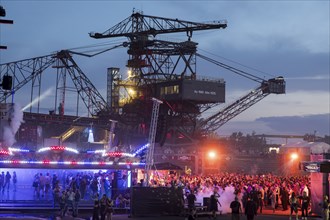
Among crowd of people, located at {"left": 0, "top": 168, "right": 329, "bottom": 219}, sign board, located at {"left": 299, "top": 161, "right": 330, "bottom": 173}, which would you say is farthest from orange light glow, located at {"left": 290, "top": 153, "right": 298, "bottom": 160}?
sign board, located at {"left": 299, "top": 161, "right": 330, "bottom": 173}

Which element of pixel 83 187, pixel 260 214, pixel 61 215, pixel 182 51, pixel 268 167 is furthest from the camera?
pixel 182 51

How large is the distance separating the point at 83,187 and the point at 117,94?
183 feet

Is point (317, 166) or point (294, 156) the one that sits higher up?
point (294, 156)

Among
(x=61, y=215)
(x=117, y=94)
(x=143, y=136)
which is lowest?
(x=61, y=215)

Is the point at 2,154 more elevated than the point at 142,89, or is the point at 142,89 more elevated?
the point at 142,89

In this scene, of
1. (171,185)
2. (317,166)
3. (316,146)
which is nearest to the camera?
(317,166)

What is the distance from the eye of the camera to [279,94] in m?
88.7

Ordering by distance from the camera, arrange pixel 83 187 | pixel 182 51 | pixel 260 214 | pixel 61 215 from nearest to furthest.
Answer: pixel 61 215 → pixel 260 214 → pixel 83 187 → pixel 182 51

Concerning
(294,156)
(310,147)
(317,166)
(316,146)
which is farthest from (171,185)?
(294,156)

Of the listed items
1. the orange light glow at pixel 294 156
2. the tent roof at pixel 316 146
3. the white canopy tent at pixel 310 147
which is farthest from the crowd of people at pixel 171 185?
the orange light glow at pixel 294 156

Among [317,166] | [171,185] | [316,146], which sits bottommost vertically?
[171,185]

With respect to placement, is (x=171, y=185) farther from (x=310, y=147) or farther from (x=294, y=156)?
(x=294, y=156)

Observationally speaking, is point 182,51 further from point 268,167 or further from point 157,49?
point 268,167

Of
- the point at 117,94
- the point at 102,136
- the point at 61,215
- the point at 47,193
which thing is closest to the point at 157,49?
the point at 117,94
